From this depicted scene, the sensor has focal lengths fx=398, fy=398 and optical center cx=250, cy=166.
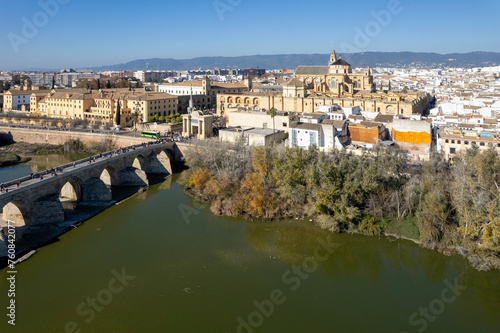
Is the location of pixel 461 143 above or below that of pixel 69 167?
above

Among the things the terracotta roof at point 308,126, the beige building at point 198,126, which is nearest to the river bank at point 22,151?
the beige building at point 198,126

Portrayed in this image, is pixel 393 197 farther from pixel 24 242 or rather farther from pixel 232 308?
pixel 24 242

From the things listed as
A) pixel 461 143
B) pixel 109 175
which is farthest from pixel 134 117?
pixel 461 143

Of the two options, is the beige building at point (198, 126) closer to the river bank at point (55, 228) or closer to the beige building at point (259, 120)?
the beige building at point (259, 120)

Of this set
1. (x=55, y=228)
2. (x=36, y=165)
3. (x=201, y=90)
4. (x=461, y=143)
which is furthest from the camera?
(x=201, y=90)

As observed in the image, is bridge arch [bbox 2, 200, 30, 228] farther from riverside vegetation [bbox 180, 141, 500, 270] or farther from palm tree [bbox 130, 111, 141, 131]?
palm tree [bbox 130, 111, 141, 131]

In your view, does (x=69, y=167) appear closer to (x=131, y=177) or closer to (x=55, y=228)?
(x=55, y=228)
